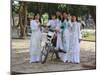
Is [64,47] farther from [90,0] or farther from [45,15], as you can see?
[90,0]

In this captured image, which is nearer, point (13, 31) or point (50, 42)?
point (13, 31)

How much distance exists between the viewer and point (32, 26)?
3051 millimetres

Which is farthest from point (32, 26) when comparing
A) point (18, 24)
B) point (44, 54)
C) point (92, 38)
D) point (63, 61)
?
point (92, 38)

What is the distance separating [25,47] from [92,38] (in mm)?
994

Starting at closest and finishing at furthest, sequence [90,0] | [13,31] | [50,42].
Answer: [13,31], [50,42], [90,0]

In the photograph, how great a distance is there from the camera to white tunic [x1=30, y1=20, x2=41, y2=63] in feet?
10.0

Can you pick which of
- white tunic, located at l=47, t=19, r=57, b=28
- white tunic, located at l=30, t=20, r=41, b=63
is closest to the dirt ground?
white tunic, located at l=30, t=20, r=41, b=63

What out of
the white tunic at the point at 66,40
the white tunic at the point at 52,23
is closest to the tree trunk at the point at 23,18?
the white tunic at the point at 52,23

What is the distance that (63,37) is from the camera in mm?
3209

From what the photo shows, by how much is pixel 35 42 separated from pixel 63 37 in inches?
15.7

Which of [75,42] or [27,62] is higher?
[75,42]

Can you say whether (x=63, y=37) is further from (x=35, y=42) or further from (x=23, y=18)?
(x=23, y=18)

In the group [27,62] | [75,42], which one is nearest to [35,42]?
[27,62]

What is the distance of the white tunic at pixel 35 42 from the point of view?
3.06 meters
